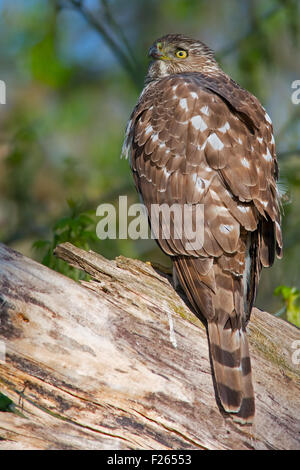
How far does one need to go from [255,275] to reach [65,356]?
152cm

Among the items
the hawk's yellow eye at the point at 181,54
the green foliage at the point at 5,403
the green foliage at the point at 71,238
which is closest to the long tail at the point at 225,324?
the green foliage at the point at 71,238

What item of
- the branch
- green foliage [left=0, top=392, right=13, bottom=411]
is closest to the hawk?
green foliage [left=0, top=392, right=13, bottom=411]

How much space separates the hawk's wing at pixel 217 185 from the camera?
401 cm

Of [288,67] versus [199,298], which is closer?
[199,298]

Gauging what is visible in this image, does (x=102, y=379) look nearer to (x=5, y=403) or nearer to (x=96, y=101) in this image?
(x=5, y=403)

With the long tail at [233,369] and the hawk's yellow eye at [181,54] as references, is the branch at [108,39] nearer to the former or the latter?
the hawk's yellow eye at [181,54]

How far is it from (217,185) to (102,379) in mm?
1503

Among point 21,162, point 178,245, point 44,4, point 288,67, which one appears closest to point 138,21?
point 44,4

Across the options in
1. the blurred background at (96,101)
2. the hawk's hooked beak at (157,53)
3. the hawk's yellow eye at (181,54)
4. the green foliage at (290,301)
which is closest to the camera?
the green foliage at (290,301)

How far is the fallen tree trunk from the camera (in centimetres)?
348

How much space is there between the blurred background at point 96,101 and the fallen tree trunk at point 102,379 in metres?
1.08
